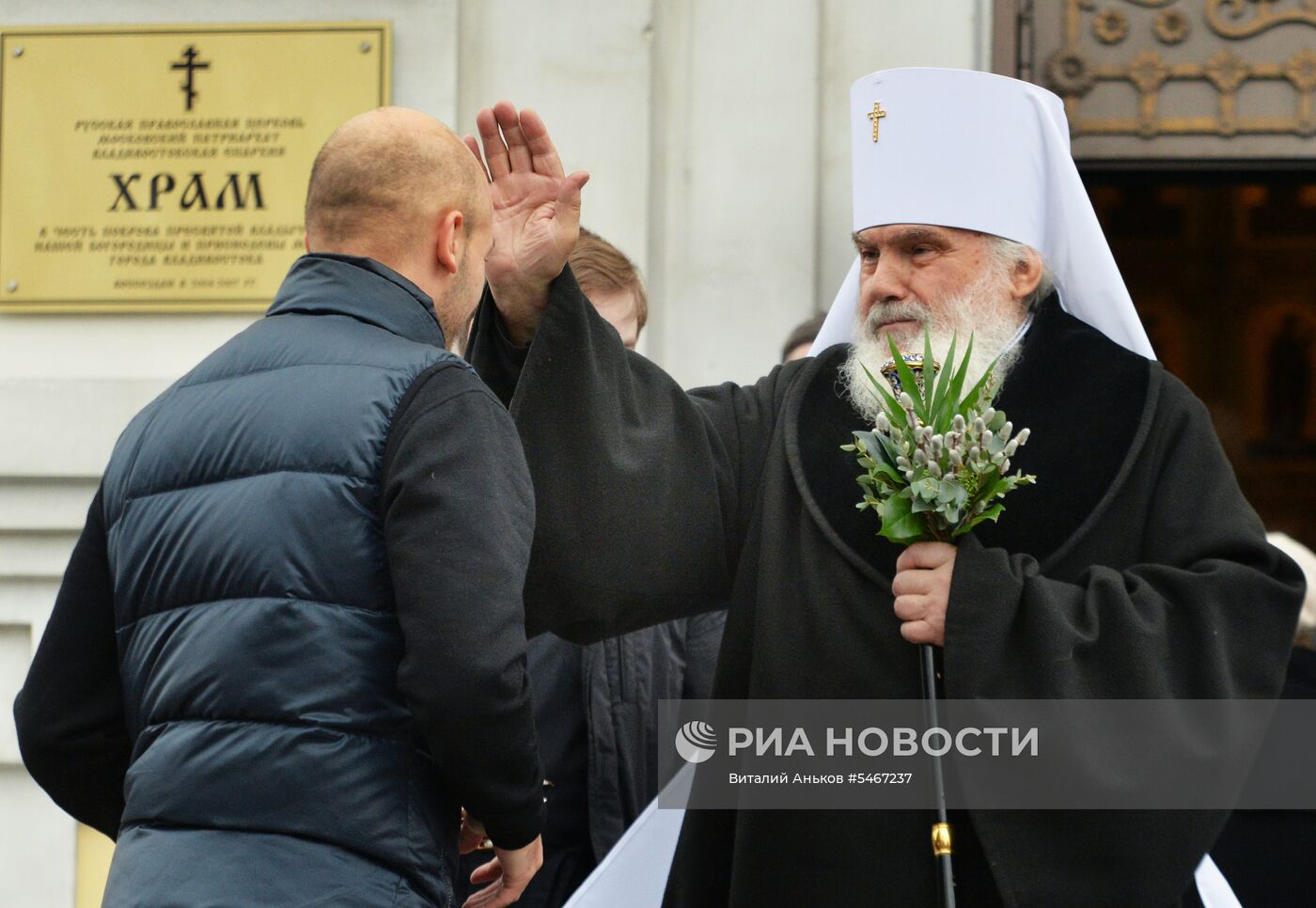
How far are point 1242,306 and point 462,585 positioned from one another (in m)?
7.91

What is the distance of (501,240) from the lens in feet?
9.41

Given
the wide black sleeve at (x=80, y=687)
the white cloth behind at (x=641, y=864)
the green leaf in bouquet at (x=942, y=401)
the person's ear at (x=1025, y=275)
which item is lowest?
the white cloth behind at (x=641, y=864)

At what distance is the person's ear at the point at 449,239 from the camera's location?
2422mm

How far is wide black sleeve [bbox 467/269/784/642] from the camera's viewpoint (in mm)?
2854

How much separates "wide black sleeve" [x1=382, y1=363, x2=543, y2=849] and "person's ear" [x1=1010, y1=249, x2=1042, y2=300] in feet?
4.31

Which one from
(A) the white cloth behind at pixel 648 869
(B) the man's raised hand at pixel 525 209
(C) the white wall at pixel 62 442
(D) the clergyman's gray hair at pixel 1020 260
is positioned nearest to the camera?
(B) the man's raised hand at pixel 525 209

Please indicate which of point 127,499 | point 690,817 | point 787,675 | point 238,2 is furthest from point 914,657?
point 238,2

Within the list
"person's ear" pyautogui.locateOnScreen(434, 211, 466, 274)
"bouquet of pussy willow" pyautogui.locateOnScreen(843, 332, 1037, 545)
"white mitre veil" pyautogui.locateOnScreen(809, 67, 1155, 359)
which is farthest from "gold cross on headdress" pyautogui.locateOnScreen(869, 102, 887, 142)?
"person's ear" pyautogui.locateOnScreen(434, 211, 466, 274)

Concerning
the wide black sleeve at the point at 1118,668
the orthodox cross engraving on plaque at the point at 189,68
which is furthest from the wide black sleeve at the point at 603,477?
the orthodox cross engraving on plaque at the point at 189,68

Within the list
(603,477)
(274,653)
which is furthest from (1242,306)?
(274,653)

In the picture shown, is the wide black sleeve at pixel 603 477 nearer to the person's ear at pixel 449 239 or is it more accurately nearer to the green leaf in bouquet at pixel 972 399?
the person's ear at pixel 449 239

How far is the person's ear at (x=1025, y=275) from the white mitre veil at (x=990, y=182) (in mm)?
35

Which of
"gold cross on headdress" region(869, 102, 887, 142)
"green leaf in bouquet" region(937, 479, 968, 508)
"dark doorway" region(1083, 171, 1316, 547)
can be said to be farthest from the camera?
"dark doorway" region(1083, 171, 1316, 547)

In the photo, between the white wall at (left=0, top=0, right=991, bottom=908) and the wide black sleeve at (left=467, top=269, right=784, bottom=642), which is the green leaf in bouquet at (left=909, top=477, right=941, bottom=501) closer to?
the wide black sleeve at (left=467, top=269, right=784, bottom=642)
